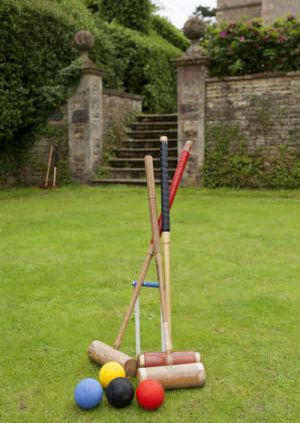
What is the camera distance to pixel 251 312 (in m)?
3.46

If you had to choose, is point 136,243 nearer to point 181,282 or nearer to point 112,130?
point 181,282

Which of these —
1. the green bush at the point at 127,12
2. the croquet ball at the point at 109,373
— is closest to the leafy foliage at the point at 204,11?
the green bush at the point at 127,12

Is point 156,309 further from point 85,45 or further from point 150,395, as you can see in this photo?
point 85,45

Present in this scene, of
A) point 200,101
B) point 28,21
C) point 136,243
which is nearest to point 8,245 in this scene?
point 136,243

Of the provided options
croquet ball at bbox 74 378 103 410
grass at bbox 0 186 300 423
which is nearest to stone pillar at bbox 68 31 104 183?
grass at bbox 0 186 300 423

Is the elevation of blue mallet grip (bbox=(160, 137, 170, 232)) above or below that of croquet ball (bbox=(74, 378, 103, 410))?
above

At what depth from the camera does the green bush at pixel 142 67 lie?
551 inches

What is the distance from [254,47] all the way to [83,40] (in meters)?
3.82

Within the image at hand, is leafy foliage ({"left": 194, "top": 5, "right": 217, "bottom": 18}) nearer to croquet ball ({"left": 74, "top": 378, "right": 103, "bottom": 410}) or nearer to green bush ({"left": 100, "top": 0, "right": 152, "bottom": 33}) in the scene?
green bush ({"left": 100, "top": 0, "right": 152, "bottom": 33})

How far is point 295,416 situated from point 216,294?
5.46 feet

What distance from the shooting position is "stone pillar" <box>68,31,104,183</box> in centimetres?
1088

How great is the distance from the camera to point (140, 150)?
38.7ft

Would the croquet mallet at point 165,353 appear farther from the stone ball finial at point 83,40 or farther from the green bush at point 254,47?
the stone ball finial at point 83,40

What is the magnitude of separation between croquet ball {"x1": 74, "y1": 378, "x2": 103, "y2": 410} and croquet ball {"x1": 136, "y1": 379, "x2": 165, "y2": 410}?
0.19 metres
